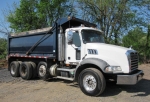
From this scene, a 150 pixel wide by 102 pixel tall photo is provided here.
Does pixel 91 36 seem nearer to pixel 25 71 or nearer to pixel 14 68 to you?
pixel 25 71

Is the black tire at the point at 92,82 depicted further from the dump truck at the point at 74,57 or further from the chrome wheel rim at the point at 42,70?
the chrome wheel rim at the point at 42,70

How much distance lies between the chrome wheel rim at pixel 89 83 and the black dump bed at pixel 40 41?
243cm

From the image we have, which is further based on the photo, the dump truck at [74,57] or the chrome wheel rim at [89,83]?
the chrome wheel rim at [89,83]

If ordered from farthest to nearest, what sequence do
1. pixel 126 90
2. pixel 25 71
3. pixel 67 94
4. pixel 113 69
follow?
pixel 25 71
pixel 126 90
pixel 67 94
pixel 113 69

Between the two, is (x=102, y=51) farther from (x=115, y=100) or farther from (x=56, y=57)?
(x=56, y=57)

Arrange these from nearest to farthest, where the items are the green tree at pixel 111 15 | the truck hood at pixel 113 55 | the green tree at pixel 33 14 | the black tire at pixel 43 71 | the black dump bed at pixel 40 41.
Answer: the truck hood at pixel 113 55 → the black dump bed at pixel 40 41 → the black tire at pixel 43 71 → the green tree at pixel 111 15 → the green tree at pixel 33 14

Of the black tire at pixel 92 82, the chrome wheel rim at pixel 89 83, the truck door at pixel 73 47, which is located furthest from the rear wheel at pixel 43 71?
the chrome wheel rim at pixel 89 83

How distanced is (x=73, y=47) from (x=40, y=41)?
2332 mm

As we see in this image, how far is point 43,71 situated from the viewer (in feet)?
31.1

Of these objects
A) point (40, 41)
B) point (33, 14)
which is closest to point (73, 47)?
point (40, 41)

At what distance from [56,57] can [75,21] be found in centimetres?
192

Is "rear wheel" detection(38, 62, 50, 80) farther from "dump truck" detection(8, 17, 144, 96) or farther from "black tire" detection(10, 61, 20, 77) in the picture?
"black tire" detection(10, 61, 20, 77)

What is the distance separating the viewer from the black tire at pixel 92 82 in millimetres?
6414

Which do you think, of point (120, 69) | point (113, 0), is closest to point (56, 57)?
point (120, 69)
